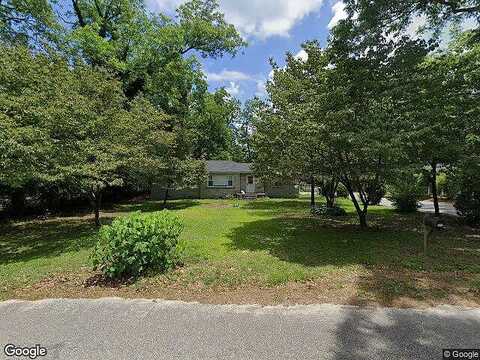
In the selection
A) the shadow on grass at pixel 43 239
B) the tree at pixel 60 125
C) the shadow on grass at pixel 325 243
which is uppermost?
the tree at pixel 60 125

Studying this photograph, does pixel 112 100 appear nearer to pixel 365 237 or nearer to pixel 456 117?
pixel 365 237

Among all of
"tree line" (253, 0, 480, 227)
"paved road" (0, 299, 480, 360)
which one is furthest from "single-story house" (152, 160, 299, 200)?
"paved road" (0, 299, 480, 360)

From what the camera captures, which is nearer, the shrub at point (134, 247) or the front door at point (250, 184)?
the shrub at point (134, 247)

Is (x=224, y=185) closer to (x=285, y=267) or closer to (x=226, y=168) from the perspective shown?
(x=226, y=168)

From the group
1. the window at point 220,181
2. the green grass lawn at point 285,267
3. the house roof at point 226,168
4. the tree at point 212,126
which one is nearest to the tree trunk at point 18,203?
the green grass lawn at point 285,267

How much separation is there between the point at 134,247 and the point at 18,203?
14987 mm

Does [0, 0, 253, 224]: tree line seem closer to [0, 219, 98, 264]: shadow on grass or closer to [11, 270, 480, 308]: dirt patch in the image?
[0, 219, 98, 264]: shadow on grass

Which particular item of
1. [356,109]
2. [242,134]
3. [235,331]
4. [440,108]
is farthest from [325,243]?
[242,134]

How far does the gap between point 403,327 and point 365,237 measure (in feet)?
20.0

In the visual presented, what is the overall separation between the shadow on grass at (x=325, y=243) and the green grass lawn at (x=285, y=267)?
0.02 metres

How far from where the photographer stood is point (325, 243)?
902 cm

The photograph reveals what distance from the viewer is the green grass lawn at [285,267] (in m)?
5.28

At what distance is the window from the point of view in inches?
1200

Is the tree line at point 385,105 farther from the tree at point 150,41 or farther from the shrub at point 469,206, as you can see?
the tree at point 150,41
